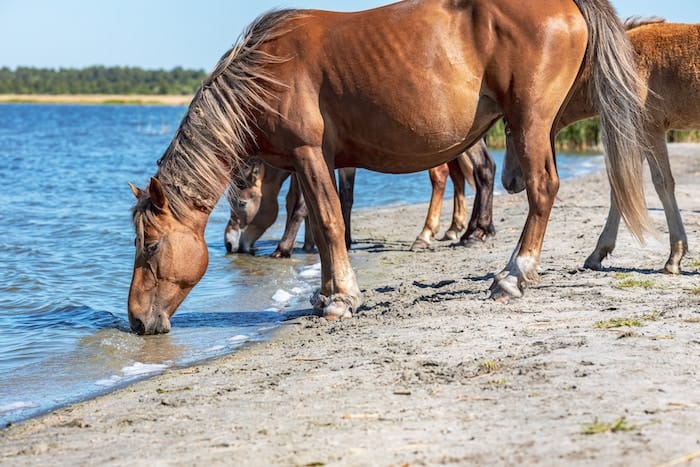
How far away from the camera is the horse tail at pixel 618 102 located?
6516 millimetres

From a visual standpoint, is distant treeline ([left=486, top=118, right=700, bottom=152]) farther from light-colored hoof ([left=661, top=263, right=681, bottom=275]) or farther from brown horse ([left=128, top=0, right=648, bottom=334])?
brown horse ([left=128, top=0, right=648, bottom=334])

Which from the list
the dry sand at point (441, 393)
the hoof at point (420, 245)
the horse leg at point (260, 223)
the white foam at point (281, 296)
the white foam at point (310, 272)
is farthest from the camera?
the hoof at point (420, 245)

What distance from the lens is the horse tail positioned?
6.52 m

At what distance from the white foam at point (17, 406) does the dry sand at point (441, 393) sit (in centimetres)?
33

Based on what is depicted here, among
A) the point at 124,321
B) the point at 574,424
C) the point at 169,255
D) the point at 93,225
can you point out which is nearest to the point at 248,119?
the point at 169,255

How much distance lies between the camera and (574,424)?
12.1 feet

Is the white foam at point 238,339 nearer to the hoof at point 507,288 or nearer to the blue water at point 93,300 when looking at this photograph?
the blue water at point 93,300

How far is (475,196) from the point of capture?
10648mm

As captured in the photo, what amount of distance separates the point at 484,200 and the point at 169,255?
4781mm

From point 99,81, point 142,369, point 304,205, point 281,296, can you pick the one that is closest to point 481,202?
point 304,205

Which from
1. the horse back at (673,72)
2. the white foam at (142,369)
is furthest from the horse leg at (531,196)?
the white foam at (142,369)

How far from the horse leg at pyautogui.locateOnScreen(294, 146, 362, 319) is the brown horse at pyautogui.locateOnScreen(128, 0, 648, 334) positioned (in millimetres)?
10

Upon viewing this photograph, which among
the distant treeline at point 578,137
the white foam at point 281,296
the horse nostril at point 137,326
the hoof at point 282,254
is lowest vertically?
the distant treeline at point 578,137

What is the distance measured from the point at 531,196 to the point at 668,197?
4.76ft
